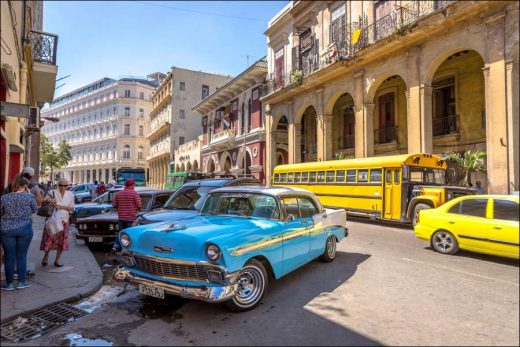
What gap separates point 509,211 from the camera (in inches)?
183

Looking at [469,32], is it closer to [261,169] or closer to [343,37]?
[343,37]

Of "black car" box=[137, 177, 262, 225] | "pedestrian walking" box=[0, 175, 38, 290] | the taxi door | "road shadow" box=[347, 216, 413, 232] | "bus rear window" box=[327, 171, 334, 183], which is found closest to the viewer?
the taxi door

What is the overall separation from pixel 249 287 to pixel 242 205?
1.47m

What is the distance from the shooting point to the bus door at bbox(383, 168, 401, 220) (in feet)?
37.2

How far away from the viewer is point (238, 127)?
3250cm

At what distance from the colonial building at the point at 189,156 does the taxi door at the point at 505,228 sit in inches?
1422

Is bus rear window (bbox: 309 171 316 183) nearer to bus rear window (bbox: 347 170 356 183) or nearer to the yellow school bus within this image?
the yellow school bus

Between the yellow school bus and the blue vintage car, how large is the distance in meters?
6.12

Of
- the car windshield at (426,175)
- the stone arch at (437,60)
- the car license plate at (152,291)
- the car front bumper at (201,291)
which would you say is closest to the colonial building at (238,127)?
the stone arch at (437,60)

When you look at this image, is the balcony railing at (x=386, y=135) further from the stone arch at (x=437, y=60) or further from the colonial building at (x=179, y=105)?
the colonial building at (x=179, y=105)

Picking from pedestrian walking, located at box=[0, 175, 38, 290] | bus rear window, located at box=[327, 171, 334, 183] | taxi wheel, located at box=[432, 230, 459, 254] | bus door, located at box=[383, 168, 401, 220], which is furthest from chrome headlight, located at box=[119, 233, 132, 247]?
bus rear window, located at box=[327, 171, 334, 183]

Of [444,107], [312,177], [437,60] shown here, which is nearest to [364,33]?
[437,60]

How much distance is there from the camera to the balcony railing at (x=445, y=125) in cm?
1728

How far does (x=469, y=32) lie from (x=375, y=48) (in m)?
4.63
